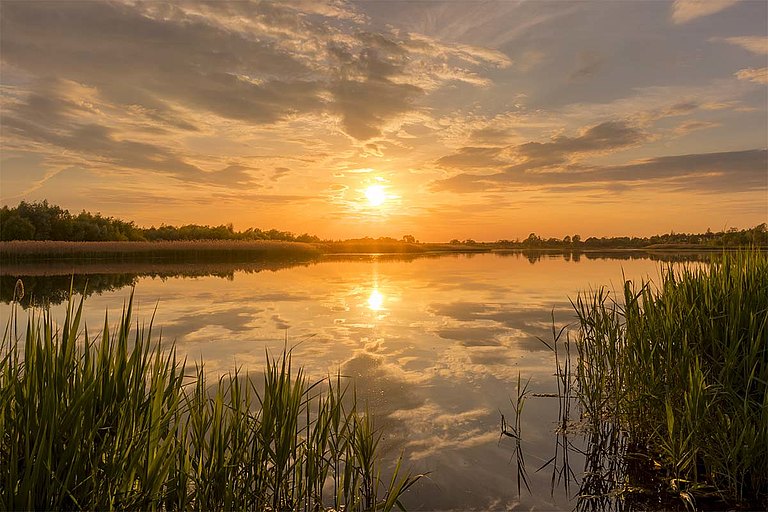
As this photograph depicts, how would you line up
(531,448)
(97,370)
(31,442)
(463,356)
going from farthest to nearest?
(463,356)
(531,448)
(97,370)
(31,442)

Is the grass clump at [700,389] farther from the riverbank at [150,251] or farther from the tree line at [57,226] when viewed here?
the tree line at [57,226]

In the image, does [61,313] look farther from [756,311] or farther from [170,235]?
[170,235]

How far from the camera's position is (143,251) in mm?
41031

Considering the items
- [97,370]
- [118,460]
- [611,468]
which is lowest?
[611,468]

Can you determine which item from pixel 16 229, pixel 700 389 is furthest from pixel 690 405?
pixel 16 229

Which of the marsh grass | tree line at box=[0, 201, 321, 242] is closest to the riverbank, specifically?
tree line at box=[0, 201, 321, 242]

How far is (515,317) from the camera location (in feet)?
45.8

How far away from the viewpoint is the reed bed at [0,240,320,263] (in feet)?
120

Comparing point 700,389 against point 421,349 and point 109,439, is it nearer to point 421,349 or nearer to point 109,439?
point 109,439

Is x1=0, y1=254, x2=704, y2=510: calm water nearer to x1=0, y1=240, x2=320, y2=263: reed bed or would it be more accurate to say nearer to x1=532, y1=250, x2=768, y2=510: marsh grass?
x1=532, y1=250, x2=768, y2=510: marsh grass

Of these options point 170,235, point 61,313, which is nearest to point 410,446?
point 61,313

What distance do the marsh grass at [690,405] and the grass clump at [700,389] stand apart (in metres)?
0.01

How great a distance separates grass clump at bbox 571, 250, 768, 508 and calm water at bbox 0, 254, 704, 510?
1032 millimetres

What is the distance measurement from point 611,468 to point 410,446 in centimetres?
234
